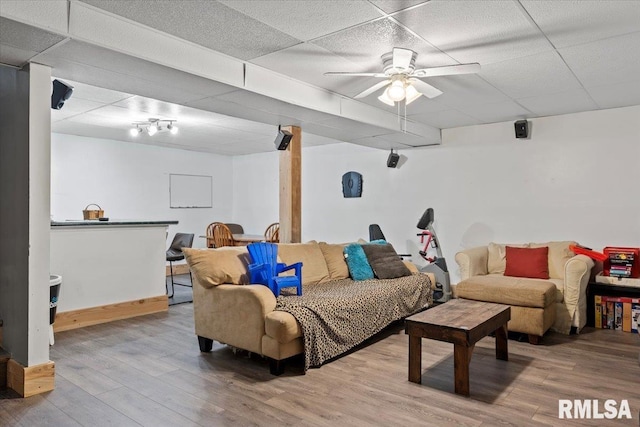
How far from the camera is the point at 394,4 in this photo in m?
2.38

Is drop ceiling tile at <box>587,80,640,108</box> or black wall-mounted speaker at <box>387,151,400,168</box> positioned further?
black wall-mounted speaker at <box>387,151,400,168</box>

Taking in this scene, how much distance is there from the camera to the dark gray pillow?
4594 millimetres

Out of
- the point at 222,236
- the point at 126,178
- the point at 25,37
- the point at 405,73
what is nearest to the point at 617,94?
the point at 405,73

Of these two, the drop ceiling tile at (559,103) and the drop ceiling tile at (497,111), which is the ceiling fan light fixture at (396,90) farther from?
the drop ceiling tile at (559,103)

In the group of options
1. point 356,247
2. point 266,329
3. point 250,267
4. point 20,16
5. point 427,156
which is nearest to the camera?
point 20,16

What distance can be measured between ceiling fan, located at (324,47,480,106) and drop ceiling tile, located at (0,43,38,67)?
193cm

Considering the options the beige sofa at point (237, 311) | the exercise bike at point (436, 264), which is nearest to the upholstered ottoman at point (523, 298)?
the exercise bike at point (436, 264)

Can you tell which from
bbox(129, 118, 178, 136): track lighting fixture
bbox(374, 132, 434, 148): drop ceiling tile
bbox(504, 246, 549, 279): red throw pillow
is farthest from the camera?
bbox(129, 118, 178, 136): track lighting fixture

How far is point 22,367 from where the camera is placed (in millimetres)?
2766

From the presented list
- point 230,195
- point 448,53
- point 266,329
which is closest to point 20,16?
point 266,329

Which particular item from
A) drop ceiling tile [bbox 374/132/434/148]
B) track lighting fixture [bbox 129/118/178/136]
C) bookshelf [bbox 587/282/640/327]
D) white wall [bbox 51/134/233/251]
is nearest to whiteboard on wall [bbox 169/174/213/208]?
white wall [bbox 51/134/233/251]

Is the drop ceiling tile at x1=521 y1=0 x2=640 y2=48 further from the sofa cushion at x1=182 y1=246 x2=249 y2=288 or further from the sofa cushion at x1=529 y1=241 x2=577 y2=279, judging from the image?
the sofa cushion at x1=182 y1=246 x2=249 y2=288

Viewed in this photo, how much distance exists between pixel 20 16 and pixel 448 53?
265 centimetres

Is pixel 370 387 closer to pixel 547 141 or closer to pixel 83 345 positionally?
pixel 83 345
